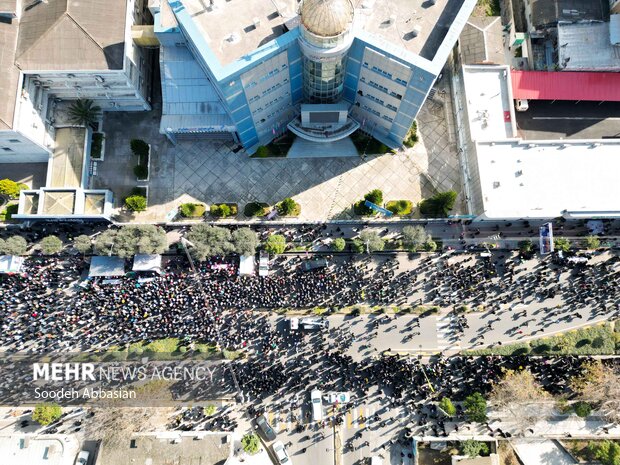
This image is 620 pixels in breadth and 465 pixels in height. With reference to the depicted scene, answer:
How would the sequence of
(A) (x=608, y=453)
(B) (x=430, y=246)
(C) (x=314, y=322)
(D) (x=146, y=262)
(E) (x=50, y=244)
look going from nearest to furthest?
(A) (x=608, y=453), (E) (x=50, y=244), (D) (x=146, y=262), (C) (x=314, y=322), (B) (x=430, y=246)

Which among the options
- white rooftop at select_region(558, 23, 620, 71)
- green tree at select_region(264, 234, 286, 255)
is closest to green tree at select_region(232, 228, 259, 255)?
green tree at select_region(264, 234, 286, 255)

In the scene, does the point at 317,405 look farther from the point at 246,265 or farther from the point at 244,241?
the point at 244,241

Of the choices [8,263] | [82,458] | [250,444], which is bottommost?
[82,458]

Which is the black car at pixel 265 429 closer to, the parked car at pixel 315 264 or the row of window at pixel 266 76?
the parked car at pixel 315 264

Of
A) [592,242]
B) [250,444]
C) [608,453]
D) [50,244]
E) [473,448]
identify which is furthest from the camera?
[592,242]

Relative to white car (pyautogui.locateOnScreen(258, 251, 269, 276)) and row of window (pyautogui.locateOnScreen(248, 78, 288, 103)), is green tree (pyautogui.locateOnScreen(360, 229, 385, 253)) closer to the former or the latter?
white car (pyautogui.locateOnScreen(258, 251, 269, 276))

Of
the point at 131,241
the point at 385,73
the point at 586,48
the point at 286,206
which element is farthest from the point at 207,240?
the point at 586,48

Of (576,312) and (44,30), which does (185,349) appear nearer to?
(44,30)
